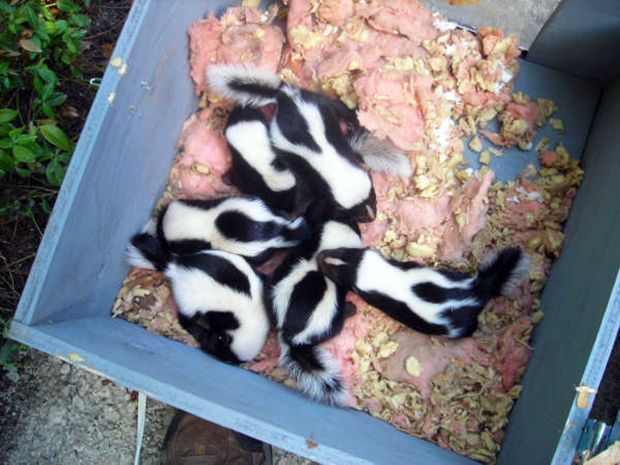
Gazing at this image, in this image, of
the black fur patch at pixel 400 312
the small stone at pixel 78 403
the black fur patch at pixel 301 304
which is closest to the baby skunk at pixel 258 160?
the black fur patch at pixel 301 304

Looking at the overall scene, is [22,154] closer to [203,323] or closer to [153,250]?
[153,250]

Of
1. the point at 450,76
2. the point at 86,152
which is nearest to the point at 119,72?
the point at 86,152

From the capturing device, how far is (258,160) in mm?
1786

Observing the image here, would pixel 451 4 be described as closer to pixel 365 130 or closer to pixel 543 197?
pixel 365 130

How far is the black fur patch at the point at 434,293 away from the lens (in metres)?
1.68

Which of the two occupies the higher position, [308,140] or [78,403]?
[308,140]

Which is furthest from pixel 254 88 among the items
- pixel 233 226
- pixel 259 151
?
pixel 233 226

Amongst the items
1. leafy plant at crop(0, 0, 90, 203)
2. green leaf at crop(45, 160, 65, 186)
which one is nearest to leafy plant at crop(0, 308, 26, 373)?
leafy plant at crop(0, 0, 90, 203)

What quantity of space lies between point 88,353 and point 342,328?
0.73 m

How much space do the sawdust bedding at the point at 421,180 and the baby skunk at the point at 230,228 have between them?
6.2 inches

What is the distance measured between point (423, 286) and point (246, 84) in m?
0.76

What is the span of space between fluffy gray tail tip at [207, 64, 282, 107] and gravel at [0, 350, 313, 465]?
103cm

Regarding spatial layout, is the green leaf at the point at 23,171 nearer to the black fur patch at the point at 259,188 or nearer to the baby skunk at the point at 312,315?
the black fur patch at the point at 259,188

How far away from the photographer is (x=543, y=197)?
6.17ft
